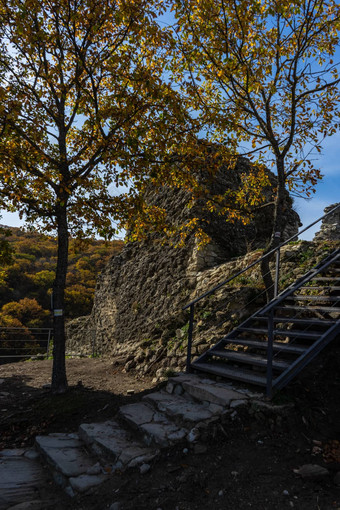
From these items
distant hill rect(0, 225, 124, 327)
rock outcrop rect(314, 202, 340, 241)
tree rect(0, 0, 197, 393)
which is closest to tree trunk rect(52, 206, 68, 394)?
tree rect(0, 0, 197, 393)

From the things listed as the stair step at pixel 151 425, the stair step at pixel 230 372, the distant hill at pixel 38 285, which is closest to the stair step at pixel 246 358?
the stair step at pixel 230 372

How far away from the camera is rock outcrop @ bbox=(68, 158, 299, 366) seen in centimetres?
968

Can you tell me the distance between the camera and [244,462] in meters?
3.18

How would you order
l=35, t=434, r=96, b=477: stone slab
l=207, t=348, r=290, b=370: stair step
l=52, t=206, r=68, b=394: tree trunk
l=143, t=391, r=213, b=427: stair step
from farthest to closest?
1. l=52, t=206, r=68, b=394: tree trunk
2. l=207, t=348, r=290, b=370: stair step
3. l=143, t=391, r=213, b=427: stair step
4. l=35, t=434, r=96, b=477: stone slab

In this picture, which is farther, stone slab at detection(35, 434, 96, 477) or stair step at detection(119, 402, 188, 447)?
stair step at detection(119, 402, 188, 447)

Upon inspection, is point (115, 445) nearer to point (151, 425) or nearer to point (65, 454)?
point (151, 425)

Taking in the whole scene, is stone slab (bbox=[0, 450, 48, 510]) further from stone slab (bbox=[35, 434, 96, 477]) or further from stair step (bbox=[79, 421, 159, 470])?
stair step (bbox=[79, 421, 159, 470])

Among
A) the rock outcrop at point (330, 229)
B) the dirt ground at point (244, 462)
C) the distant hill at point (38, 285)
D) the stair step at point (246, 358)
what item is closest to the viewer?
the dirt ground at point (244, 462)

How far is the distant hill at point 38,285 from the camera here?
2181 cm

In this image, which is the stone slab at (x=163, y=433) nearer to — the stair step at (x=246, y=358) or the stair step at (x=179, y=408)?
the stair step at (x=179, y=408)

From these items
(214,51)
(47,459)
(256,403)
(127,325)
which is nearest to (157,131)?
(214,51)

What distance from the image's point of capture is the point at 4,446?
174 inches

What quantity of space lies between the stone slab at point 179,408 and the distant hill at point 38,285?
14.3 m

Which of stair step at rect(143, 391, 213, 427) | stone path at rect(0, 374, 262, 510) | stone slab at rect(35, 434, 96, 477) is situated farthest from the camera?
stair step at rect(143, 391, 213, 427)
